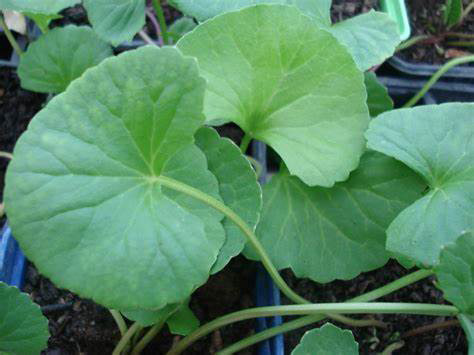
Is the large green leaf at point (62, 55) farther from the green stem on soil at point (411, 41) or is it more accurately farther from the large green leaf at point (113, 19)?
the green stem on soil at point (411, 41)

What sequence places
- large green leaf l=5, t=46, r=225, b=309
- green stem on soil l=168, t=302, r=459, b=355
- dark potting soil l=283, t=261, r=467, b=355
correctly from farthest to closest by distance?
1. dark potting soil l=283, t=261, r=467, b=355
2. green stem on soil l=168, t=302, r=459, b=355
3. large green leaf l=5, t=46, r=225, b=309

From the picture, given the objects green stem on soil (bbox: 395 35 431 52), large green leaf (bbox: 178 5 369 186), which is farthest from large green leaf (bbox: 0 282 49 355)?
green stem on soil (bbox: 395 35 431 52)

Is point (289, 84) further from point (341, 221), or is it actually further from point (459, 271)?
point (459, 271)

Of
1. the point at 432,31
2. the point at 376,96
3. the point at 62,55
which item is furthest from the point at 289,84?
the point at 432,31

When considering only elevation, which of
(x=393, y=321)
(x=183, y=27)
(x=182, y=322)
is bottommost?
(x=393, y=321)

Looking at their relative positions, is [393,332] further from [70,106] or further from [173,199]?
[70,106]

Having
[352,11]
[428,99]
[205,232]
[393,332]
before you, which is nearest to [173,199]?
[205,232]

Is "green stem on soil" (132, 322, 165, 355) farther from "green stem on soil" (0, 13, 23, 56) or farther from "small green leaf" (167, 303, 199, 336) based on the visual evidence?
"green stem on soil" (0, 13, 23, 56)
